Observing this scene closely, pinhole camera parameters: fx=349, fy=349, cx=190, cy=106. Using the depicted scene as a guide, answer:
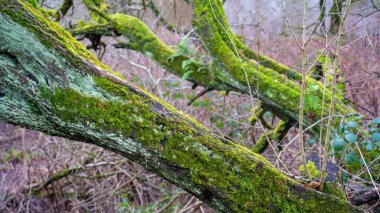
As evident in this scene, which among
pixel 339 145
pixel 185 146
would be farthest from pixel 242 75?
pixel 185 146

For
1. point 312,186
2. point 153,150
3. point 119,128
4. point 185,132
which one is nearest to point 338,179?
point 312,186

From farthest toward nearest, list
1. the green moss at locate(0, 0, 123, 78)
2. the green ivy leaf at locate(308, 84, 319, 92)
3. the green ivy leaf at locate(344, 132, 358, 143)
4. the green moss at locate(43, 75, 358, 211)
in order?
the green ivy leaf at locate(308, 84, 319, 92)
the green ivy leaf at locate(344, 132, 358, 143)
the green moss at locate(43, 75, 358, 211)
the green moss at locate(0, 0, 123, 78)

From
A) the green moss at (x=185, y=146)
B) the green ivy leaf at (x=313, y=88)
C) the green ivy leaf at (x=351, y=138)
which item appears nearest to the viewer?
the green moss at (x=185, y=146)

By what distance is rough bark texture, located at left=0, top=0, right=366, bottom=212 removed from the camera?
1.51m

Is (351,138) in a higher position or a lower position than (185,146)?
higher

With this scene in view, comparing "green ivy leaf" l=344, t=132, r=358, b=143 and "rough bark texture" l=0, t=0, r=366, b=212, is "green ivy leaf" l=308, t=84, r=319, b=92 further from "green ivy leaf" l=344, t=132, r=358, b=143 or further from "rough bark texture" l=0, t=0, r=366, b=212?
"rough bark texture" l=0, t=0, r=366, b=212

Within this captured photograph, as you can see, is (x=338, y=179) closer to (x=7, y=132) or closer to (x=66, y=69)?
(x=66, y=69)

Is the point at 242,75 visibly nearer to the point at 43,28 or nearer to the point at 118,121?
the point at 118,121

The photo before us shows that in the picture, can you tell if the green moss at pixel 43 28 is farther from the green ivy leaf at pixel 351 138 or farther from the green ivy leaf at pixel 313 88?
the green ivy leaf at pixel 313 88

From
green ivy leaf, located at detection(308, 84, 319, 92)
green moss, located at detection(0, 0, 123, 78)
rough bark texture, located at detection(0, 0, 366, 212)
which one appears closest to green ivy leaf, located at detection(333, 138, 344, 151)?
rough bark texture, located at detection(0, 0, 366, 212)

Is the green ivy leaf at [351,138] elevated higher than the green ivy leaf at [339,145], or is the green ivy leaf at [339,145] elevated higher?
the green ivy leaf at [351,138]

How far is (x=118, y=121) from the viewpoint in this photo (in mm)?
1606

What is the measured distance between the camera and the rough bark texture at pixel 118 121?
4.96ft

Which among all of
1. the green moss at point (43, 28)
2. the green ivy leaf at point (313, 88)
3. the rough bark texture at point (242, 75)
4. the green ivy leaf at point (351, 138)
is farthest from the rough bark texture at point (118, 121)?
the green ivy leaf at point (313, 88)
